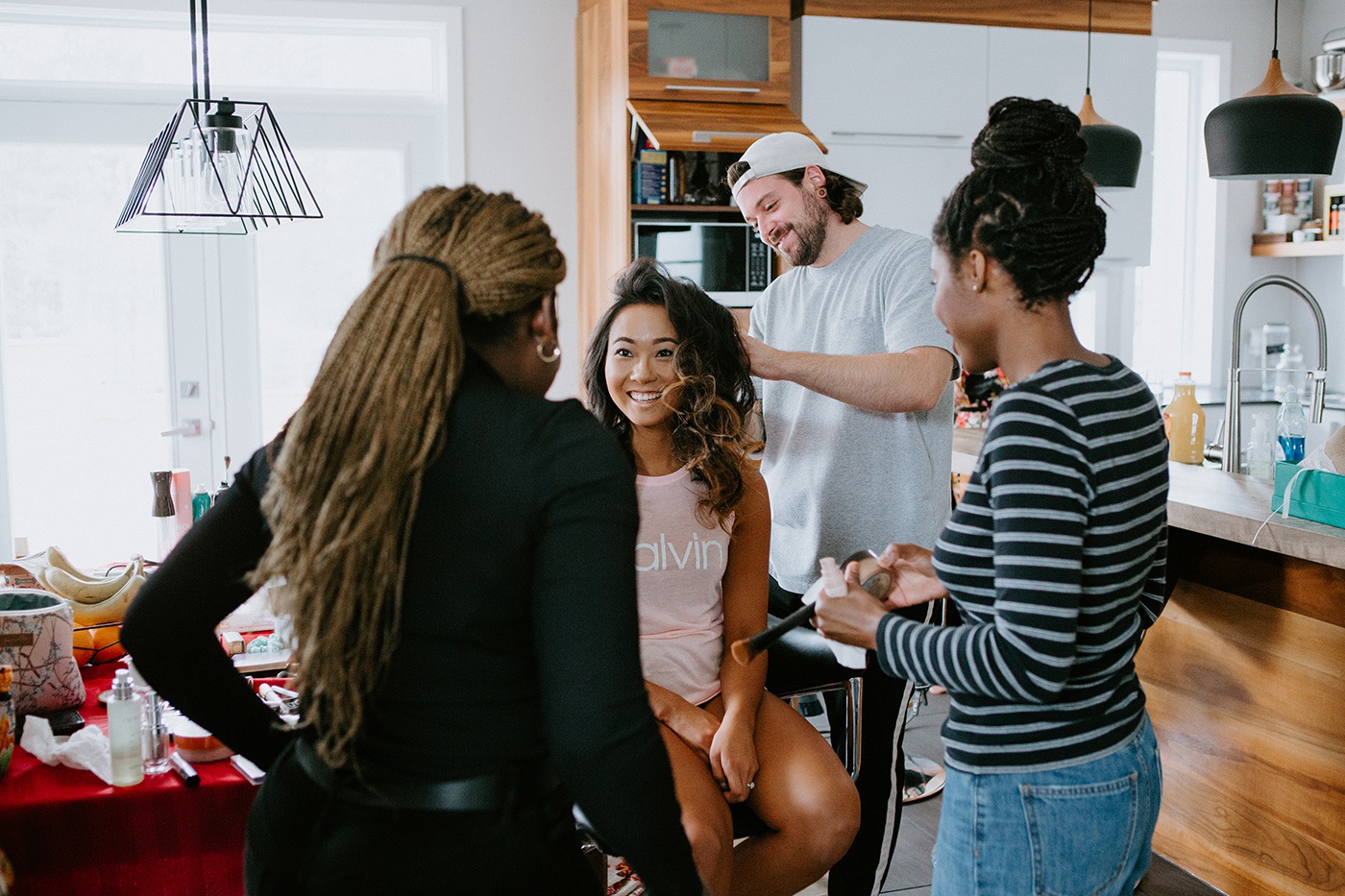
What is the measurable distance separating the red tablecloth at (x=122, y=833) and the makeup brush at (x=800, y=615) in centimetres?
73

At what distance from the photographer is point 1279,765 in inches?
84.0

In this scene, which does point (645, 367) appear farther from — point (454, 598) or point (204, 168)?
point (454, 598)

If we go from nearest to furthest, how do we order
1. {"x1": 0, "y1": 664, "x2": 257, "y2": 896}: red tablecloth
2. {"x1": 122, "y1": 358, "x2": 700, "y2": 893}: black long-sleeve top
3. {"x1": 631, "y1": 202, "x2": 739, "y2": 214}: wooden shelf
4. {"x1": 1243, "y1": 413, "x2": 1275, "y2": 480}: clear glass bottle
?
1. {"x1": 122, "y1": 358, "x2": 700, "y2": 893}: black long-sleeve top
2. {"x1": 0, "y1": 664, "x2": 257, "y2": 896}: red tablecloth
3. {"x1": 1243, "y1": 413, "x2": 1275, "y2": 480}: clear glass bottle
4. {"x1": 631, "y1": 202, "x2": 739, "y2": 214}: wooden shelf

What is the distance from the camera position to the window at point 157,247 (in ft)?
12.3

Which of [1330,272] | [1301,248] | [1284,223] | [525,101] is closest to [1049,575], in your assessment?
[525,101]

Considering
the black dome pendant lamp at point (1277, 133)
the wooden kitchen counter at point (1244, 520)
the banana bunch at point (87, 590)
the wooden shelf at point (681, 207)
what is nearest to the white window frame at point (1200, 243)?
the wooden shelf at point (681, 207)

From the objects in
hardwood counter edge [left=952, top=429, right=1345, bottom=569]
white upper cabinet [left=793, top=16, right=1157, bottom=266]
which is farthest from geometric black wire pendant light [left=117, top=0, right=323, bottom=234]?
white upper cabinet [left=793, top=16, right=1157, bottom=266]

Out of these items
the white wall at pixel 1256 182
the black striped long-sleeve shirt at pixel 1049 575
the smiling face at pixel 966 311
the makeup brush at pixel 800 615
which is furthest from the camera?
the white wall at pixel 1256 182

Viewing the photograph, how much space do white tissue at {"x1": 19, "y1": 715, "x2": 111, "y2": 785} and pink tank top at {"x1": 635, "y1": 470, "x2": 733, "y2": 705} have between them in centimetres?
81

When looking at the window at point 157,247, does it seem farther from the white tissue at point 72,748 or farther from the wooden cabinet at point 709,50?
the white tissue at point 72,748

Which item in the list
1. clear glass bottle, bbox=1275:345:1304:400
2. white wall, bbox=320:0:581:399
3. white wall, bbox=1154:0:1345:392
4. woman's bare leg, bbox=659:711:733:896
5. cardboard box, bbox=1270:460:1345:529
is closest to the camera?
woman's bare leg, bbox=659:711:733:896

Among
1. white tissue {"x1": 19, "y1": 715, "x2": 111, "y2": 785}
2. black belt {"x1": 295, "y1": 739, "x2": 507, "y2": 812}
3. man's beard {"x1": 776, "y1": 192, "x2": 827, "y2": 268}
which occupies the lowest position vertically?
white tissue {"x1": 19, "y1": 715, "x2": 111, "y2": 785}

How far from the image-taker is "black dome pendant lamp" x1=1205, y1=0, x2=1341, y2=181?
2.57 metres

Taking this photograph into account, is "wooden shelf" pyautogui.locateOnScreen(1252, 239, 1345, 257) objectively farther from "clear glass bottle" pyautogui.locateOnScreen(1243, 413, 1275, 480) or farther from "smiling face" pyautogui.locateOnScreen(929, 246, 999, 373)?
"smiling face" pyautogui.locateOnScreen(929, 246, 999, 373)
